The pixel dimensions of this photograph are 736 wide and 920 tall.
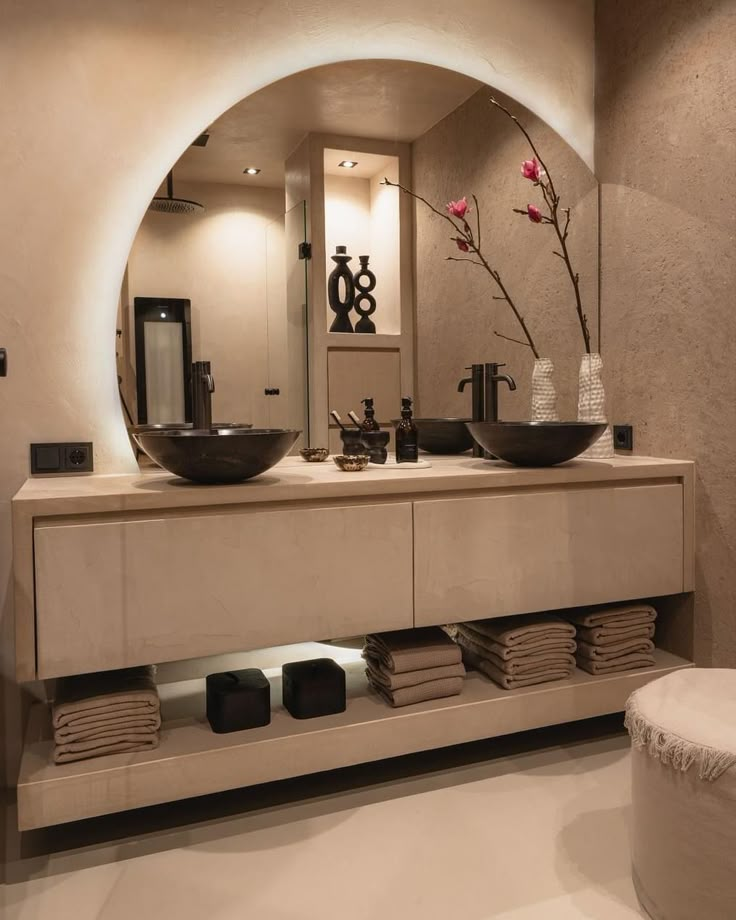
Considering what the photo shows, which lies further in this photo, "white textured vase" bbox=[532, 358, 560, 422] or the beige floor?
"white textured vase" bbox=[532, 358, 560, 422]

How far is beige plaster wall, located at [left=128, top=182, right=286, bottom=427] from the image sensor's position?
2.18 m

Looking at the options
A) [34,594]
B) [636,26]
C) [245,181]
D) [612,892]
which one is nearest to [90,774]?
[34,594]

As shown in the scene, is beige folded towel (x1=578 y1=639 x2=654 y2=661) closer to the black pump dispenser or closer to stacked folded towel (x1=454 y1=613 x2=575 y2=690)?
stacked folded towel (x1=454 y1=613 x2=575 y2=690)

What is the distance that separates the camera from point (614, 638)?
7.80 ft

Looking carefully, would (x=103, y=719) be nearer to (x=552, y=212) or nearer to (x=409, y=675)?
(x=409, y=675)

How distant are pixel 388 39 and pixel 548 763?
2.28 m

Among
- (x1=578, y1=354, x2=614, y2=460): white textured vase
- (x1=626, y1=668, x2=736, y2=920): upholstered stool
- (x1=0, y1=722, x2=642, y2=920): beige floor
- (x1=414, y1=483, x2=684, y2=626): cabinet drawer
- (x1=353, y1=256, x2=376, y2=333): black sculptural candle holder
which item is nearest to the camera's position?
(x1=626, y1=668, x2=736, y2=920): upholstered stool

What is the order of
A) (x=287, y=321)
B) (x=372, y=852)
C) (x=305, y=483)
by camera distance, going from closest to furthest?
(x=372, y=852)
(x=305, y=483)
(x=287, y=321)

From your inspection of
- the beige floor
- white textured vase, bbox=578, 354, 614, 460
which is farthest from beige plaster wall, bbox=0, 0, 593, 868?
white textured vase, bbox=578, 354, 614, 460

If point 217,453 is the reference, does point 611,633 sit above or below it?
below

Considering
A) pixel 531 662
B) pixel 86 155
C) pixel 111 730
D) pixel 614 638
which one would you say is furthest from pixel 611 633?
pixel 86 155

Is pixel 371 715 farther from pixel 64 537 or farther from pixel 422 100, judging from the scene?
pixel 422 100

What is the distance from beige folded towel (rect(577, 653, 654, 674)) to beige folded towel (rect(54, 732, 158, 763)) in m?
1.30

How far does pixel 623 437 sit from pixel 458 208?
38.2 inches
